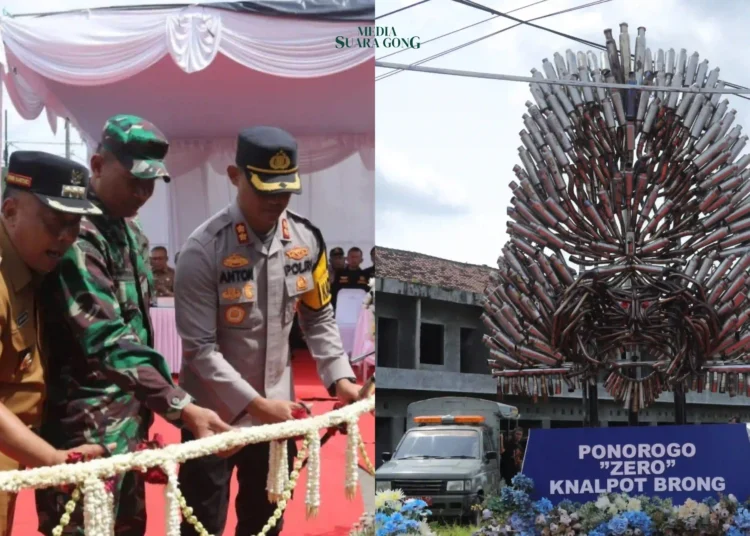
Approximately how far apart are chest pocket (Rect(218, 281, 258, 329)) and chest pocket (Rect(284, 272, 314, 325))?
0.43 ft

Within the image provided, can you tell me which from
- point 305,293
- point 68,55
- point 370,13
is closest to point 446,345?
point 305,293

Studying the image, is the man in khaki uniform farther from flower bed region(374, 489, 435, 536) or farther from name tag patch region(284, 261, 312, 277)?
flower bed region(374, 489, 435, 536)

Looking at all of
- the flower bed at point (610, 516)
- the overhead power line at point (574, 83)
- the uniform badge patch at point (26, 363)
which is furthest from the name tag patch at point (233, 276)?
the flower bed at point (610, 516)

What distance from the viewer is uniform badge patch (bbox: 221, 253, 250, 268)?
3.91 m

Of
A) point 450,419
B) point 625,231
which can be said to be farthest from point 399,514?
point 625,231

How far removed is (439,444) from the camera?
5543 mm

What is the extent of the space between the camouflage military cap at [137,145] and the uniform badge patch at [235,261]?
0.42 m

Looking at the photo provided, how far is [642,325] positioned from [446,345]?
0.98 metres

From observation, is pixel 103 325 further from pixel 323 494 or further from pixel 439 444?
pixel 439 444

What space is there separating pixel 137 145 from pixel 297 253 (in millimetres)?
776

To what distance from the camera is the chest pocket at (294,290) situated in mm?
3969

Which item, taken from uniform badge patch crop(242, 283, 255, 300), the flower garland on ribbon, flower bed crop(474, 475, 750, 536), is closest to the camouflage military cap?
uniform badge patch crop(242, 283, 255, 300)

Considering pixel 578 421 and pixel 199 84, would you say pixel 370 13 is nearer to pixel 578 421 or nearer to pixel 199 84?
pixel 199 84

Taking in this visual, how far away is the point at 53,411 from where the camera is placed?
3.25 meters
